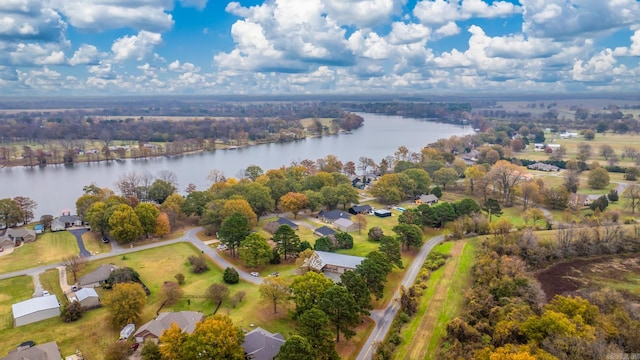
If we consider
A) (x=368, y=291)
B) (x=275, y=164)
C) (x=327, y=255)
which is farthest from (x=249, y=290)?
(x=275, y=164)

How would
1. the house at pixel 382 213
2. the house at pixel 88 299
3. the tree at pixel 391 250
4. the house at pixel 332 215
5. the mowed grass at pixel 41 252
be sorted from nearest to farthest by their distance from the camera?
the house at pixel 88 299, the tree at pixel 391 250, the mowed grass at pixel 41 252, the house at pixel 332 215, the house at pixel 382 213

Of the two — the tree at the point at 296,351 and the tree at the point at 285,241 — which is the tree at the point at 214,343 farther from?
the tree at the point at 285,241

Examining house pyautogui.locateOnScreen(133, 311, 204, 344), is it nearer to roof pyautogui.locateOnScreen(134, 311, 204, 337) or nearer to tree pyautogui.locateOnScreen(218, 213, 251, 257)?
roof pyautogui.locateOnScreen(134, 311, 204, 337)

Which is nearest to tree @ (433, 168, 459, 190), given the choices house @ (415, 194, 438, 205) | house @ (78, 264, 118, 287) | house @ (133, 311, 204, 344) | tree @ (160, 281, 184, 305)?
house @ (415, 194, 438, 205)

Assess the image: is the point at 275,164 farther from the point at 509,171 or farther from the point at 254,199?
the point at 509,171

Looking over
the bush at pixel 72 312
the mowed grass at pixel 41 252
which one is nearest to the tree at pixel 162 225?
the mowed grass at pixel 41 252

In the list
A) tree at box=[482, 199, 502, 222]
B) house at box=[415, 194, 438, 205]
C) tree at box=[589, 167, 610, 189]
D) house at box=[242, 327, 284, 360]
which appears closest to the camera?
house at box=[242, 327, 284, 360]
